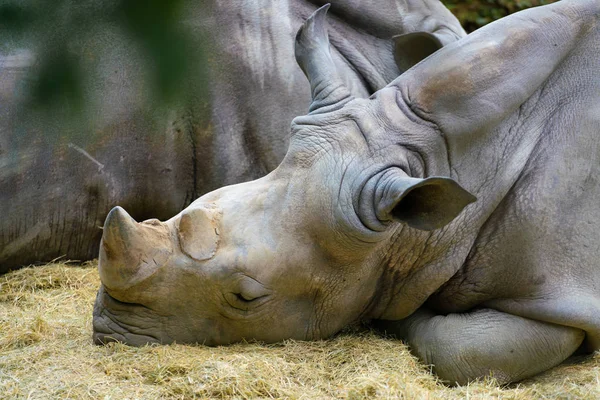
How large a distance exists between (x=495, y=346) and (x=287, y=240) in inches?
38.7

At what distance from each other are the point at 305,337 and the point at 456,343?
0.64 m

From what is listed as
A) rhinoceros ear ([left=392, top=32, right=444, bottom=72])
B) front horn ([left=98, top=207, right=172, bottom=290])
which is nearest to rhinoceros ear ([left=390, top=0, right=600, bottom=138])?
rhinoceros ear ([left=392, top=32, right=444, bottom=72])

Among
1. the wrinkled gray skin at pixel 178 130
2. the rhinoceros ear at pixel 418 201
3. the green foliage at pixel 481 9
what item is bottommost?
the green foliage at pixel 481 9

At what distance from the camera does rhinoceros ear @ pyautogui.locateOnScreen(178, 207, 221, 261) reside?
392 cm

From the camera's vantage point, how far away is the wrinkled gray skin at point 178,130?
5.34m

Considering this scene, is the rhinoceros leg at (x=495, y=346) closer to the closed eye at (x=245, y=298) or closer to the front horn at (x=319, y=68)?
the closed eye at (x=245, y=298)

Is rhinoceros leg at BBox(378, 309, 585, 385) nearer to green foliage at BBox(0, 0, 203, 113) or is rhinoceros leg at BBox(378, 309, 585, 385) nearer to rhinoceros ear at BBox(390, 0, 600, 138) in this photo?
rhinoceros ear at BBox(390, 0, 600, 138)

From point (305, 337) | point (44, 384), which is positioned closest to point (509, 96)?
point (305, 337)

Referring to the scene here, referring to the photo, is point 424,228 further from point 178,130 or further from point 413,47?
point 178,130

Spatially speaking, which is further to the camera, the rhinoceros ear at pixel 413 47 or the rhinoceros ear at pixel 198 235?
the rhinoceros ear at pixel 413 47

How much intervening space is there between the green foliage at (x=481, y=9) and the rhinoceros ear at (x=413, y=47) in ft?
16.8

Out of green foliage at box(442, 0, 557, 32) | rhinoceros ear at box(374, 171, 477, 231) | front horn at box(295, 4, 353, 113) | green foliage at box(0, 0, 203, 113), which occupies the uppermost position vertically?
green foliage at box(0, 0, 203, 113)

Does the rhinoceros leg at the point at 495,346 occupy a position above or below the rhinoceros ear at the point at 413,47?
below

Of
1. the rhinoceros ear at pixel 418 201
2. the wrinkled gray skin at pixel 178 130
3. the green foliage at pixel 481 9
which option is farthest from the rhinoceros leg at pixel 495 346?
the green foliage at pixel 481 9
